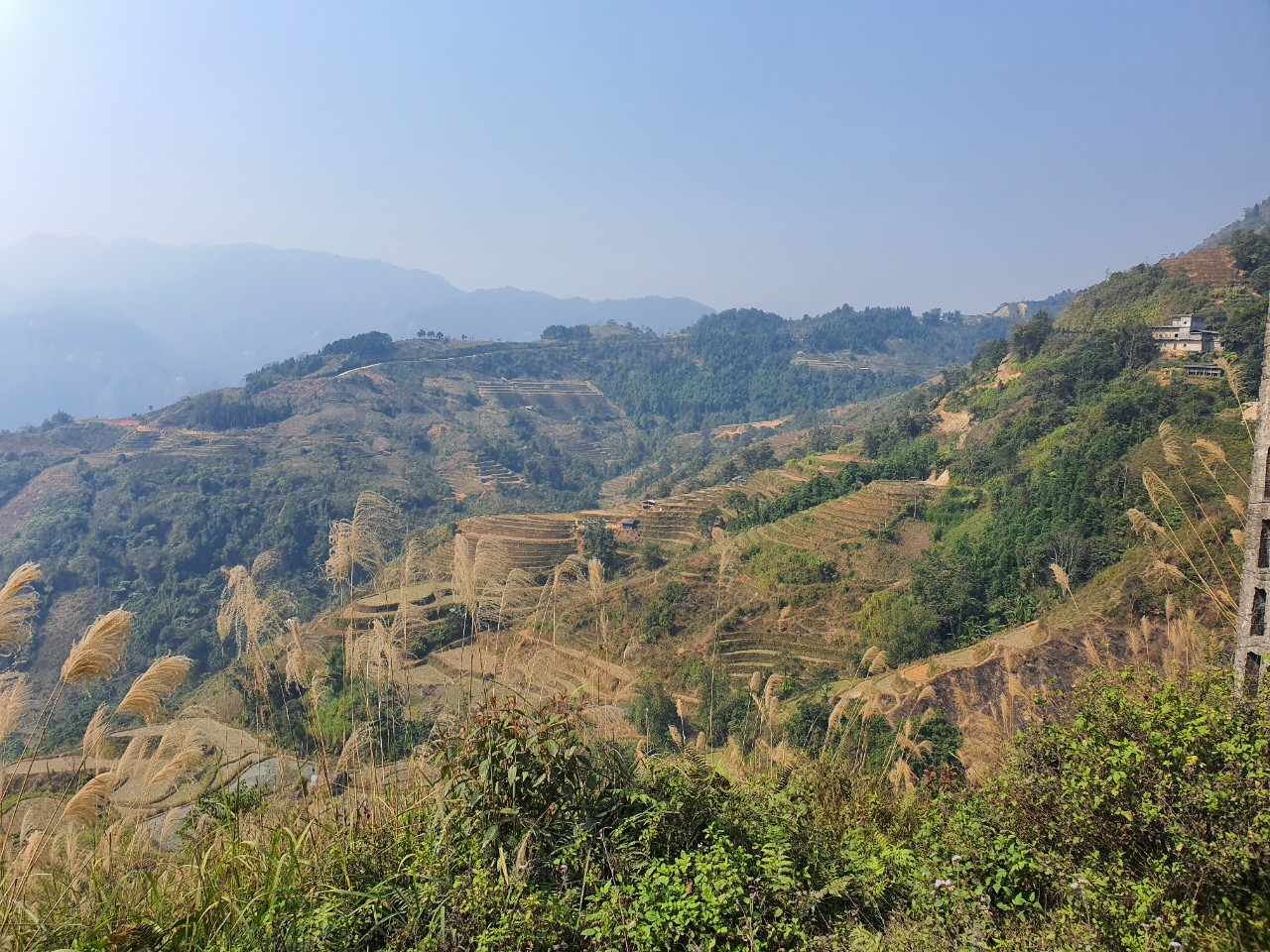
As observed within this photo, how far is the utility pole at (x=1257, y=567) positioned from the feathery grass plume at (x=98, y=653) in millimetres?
5984

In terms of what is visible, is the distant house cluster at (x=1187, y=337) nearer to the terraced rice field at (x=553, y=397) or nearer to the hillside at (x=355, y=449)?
the hillside at (x=355, y=449)

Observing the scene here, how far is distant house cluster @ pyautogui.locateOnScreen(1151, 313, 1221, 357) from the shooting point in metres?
26.8

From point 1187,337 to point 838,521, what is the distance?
15.9 meters

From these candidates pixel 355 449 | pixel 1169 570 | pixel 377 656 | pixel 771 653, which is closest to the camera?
pixel 377 656

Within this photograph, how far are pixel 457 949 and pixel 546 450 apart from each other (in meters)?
80.1

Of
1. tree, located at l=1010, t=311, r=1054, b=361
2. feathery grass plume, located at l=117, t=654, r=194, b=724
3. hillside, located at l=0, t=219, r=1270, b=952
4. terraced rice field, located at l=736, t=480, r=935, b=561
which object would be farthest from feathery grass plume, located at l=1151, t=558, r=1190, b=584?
tree, located at l=1010, t=311, r=1054, b=361

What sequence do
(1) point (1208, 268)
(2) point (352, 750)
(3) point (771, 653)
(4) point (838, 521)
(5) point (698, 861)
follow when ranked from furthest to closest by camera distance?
(1) point (1208, 268)
(4) point (838, 521)
(3) point (771, 653)
(2) point (352, 750)
(5) point (698, 861)

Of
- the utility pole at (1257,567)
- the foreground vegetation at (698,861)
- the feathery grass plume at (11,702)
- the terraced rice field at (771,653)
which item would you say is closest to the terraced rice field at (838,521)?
the terraced rice field at (771,653)

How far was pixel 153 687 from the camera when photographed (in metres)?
3.25

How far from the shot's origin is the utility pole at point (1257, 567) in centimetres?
405

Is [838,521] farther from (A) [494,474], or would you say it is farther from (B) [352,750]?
(A) [494,474]

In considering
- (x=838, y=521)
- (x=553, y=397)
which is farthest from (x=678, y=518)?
(x=553, y=397)

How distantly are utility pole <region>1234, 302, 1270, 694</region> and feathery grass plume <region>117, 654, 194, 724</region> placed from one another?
589 centimetres

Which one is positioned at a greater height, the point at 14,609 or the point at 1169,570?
the point at 14,609
